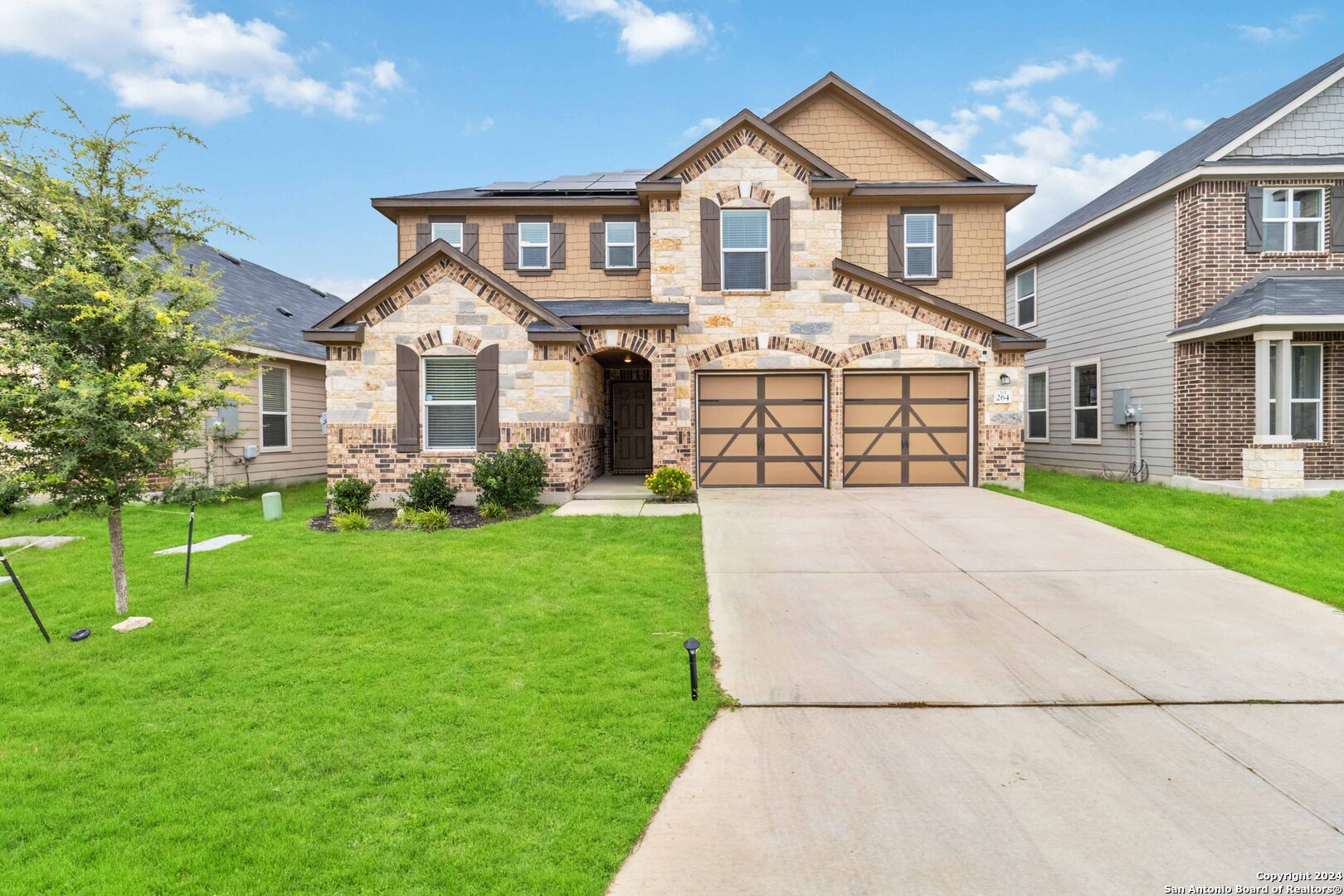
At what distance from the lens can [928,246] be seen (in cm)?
1511

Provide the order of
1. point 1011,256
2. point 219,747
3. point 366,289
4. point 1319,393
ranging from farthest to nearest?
point 1011,256, point 1319,393, point 366,289, point 219,747

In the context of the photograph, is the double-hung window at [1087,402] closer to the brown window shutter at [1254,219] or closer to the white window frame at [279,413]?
the brown window shutter at [1254,219]

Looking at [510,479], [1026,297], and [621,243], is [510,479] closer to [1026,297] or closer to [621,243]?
[621,243]

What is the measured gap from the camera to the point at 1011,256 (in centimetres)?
2103

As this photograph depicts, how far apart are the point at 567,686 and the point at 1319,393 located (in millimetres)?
17393

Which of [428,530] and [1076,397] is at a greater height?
[1076,397]

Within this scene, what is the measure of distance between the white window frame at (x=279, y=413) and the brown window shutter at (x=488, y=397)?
21.1ft

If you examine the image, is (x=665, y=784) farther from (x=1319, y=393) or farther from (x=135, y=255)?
(x=1319, y=393)

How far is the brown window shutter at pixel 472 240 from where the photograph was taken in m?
15.2

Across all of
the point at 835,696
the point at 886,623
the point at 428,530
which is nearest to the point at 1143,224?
the point at 886,623

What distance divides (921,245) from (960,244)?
904 mm

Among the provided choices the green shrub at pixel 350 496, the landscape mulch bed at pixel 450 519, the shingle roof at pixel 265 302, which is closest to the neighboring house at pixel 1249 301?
the landscape mulch bed at pixel 450 519

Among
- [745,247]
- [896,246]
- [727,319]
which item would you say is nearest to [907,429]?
[896,246]

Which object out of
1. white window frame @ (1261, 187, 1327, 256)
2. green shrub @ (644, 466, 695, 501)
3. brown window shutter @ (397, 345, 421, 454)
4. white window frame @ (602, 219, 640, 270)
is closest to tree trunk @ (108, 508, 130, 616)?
brown window shutter @ (397, 345, 421, 454)
